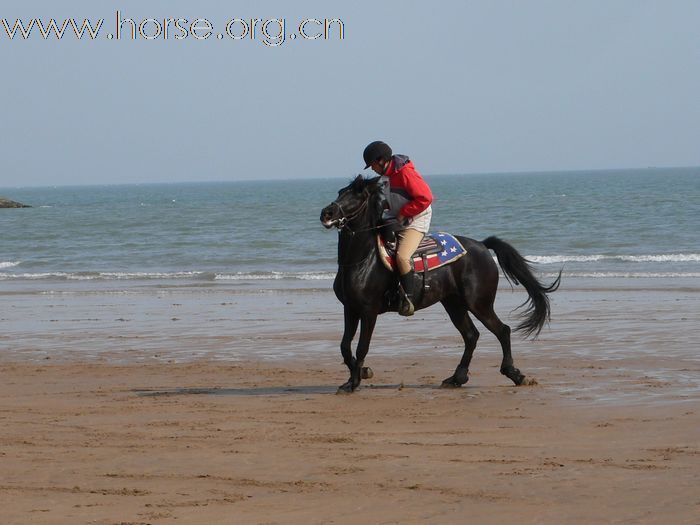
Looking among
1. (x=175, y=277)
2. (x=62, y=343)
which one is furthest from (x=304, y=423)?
(x=175, y=277)

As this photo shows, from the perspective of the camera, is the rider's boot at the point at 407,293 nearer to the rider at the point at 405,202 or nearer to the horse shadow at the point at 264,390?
the rider at the point at 405,202

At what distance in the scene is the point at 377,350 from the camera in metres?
Result: 11.7

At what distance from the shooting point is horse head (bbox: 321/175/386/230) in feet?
28.8

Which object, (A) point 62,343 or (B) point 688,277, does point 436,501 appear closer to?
(A) point 62,343

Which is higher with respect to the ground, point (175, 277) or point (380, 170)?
point (380, 170)

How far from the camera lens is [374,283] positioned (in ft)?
29.8

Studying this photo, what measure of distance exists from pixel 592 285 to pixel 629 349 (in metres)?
8.45

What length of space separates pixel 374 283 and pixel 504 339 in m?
1.32

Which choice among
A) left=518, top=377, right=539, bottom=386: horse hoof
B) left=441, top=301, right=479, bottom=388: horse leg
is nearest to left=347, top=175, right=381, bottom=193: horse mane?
left=441, top=301, right=479, bottom=388: horse leg

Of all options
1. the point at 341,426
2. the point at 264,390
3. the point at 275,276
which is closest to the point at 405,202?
the point at 264,390

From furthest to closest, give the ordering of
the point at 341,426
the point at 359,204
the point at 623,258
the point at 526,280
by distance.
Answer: the point at 623,258, the point at 526,280, the point at 359,204, the point at 341,426

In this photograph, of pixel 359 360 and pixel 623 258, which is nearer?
pixel 359 360

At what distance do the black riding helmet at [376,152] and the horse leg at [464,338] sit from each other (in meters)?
1.59

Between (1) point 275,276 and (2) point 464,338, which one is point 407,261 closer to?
(2) point 464,338
